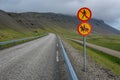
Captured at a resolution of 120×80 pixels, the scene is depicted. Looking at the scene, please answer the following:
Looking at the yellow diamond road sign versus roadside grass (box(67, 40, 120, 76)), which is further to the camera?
roadside grass (box(67, 40, 120, 76))

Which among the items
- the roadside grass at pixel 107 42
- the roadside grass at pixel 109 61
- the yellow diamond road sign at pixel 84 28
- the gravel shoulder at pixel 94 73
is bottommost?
the roadside grass at pixel 107 42

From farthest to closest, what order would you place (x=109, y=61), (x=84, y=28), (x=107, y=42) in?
(x=107, y=42)
(x=109, y=61)
(x=84, y=28)

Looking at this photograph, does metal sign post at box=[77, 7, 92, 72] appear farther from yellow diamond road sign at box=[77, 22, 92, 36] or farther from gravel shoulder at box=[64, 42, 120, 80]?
gravel shoulder at box=[64, 42, 120, 80]

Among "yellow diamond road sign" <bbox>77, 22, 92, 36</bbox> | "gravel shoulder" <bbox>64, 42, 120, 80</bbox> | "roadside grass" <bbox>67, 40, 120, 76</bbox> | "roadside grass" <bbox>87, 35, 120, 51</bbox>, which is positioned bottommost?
"roadside grass" <bbox>87, 35, 120, 51</bbox>

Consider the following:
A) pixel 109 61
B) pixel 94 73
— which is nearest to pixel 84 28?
pixel 94 73

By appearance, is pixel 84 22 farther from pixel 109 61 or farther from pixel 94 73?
pixel 109 61

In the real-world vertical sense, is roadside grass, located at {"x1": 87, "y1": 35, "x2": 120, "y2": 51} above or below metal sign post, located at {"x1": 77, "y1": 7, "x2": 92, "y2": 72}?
below

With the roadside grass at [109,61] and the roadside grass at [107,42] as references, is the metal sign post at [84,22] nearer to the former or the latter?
the roadside grass at [109,61]

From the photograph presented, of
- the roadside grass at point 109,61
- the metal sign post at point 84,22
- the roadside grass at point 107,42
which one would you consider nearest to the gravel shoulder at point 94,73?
the roadside grass at point 109,61

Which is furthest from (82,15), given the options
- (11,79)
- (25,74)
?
(11,79)

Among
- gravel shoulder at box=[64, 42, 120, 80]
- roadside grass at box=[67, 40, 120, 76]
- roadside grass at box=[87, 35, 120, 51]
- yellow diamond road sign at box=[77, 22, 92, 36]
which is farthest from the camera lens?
roadside grass at box=[87, 35, 120, 51]

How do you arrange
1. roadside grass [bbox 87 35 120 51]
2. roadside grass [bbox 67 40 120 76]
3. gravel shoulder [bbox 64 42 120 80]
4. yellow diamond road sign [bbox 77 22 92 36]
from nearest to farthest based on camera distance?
gravel shoulder [bbox 64 42 120 80] → yellow diamond road sign [bbox 77 22 92 36] → roadside grass [bbox 67 40 120 76] → roadside grass [bbox 87 35 120 51]

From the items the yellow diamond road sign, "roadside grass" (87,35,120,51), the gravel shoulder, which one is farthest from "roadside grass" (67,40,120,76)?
"roadside grass" (87,35,120,51)

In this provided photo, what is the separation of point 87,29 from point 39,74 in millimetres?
3219
